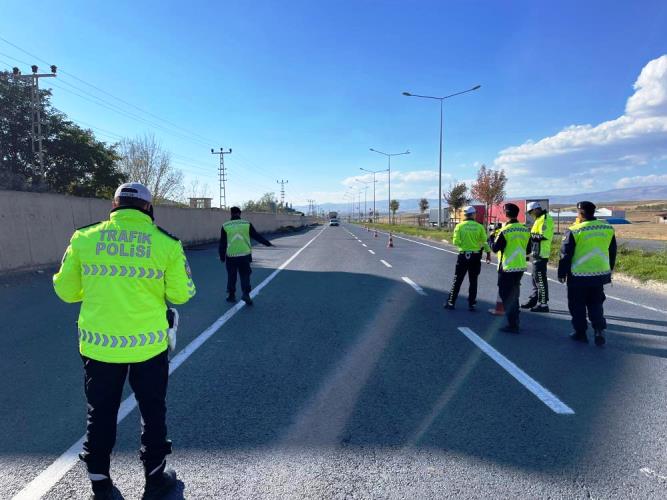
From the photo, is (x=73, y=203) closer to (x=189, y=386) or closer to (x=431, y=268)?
(x=431, y=268)

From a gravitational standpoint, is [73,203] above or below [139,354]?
above

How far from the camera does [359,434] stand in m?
3.41

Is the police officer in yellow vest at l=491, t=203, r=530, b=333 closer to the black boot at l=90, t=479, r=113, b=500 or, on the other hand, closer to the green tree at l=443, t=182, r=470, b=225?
the black boot at l=90, t=479, r=113, b=500

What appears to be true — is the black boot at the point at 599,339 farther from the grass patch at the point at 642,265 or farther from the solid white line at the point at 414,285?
the grass patch at the point at 642,265

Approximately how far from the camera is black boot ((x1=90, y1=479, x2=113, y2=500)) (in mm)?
2564

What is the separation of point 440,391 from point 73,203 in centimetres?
1481

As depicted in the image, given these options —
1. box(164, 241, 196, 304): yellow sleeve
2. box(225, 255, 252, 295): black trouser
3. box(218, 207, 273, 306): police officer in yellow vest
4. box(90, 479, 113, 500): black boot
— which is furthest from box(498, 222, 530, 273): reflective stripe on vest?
box(90, 479, 113, 500): black boot

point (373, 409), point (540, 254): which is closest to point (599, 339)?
point (540, 254)

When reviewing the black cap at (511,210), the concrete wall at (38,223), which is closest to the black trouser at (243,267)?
the black cap at (511,210)

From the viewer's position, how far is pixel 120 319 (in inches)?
101

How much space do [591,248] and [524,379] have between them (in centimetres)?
254

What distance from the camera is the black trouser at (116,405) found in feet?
8.38

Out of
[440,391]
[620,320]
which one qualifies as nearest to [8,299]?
[440,391]

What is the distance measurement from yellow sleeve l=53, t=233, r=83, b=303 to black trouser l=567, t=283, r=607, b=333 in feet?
19.5
